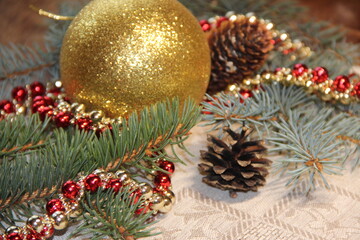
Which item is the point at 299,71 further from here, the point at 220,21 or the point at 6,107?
the point at 6,107

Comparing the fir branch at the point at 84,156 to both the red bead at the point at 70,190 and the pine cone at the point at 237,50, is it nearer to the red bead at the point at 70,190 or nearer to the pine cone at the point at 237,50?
the red bead at the point at 70,190

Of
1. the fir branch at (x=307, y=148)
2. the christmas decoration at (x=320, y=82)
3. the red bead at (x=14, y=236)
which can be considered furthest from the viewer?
the christmas decoration at (x=320, y=82)

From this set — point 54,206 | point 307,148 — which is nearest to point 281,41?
point 307,148

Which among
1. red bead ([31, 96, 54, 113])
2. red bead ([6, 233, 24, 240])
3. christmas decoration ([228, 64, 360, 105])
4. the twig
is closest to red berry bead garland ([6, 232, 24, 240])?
red bead ([6, 233, 24, 240])

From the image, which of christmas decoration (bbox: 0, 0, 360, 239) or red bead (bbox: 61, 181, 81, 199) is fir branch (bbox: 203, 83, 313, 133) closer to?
christmas decoration (bbox: 0, 0, 360, 239)

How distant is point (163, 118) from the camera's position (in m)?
0.46

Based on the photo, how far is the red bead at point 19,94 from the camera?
65cm

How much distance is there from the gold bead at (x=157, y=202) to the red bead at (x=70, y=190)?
0.08 meters

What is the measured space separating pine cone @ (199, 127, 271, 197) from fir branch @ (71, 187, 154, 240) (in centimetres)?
11

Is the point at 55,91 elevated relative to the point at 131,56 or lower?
lower

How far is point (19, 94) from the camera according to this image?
0.65 metres

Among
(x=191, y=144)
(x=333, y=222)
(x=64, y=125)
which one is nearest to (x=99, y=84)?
(x=64, y=125)

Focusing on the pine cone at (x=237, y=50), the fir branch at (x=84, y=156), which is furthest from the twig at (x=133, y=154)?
the pine cone at (x=237, y=50)

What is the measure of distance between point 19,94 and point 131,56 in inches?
9.4
